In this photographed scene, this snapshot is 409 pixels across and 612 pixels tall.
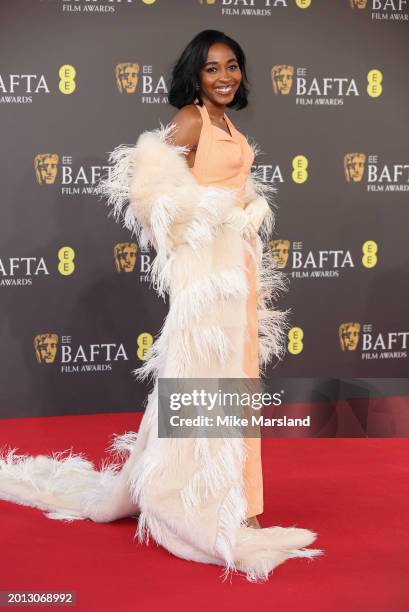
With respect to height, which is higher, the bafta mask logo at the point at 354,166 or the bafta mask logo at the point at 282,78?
the bafta mask logo at the point at 282,78

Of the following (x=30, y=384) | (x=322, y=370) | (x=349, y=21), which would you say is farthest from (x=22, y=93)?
(x=322, y=370)

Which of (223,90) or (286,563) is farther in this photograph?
(223,90)

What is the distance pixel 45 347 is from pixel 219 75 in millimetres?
2306

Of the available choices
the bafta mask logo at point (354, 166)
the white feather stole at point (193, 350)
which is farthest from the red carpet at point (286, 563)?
the bafta mask logo at point (354, 166)

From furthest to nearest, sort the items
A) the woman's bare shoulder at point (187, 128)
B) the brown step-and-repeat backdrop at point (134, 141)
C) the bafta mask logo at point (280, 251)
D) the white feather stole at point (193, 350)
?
the bafta mask logo at point (280, 251) < the brown step-and-repeat backdrop at point (134, 141) < the woman's bare shoulder at point (187, 128) < the white feather stole at point (193, 350)

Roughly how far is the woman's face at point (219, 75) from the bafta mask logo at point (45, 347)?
7.19ft

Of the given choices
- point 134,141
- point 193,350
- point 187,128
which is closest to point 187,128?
point 187,128

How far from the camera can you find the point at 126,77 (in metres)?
4.63

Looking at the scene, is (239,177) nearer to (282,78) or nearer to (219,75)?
(219,75)

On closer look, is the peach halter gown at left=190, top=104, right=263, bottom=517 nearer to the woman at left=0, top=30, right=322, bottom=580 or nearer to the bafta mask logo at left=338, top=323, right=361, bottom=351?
the woman at left=0, top=30, right=322, bottom=580

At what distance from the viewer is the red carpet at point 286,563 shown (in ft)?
7.92

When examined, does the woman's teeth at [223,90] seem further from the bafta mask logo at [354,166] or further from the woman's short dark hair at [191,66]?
the bafta mask logo at [354,166]

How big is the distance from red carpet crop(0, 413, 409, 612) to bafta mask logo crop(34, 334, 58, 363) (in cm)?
95

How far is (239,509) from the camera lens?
2674 mm
